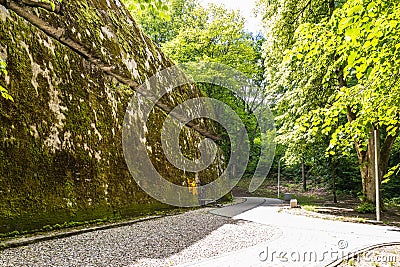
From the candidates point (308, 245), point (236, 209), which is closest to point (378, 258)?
point (308, 245)

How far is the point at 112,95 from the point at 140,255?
539 centimetres

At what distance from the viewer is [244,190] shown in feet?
97.5

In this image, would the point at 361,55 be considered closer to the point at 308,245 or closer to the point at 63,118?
the point at 308,245

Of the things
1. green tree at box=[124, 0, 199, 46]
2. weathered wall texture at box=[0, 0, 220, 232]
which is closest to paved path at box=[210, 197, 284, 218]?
weathered wall texture at box=[0, 0, 220, 232]

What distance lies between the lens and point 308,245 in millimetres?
5828

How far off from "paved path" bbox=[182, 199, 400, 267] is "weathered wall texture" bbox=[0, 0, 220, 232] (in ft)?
10.5

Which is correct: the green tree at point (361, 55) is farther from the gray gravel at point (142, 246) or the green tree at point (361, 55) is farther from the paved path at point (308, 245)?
the gray gravel at point (142, 246)

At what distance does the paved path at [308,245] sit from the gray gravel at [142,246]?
34cm

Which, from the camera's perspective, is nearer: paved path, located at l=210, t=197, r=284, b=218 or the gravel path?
the gravel path

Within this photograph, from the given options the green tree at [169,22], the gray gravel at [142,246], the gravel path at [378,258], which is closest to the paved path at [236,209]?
the gray gravel at [142,246]

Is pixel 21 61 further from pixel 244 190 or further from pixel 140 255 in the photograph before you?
pixel 244 190

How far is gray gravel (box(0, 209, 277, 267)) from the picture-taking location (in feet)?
14.0

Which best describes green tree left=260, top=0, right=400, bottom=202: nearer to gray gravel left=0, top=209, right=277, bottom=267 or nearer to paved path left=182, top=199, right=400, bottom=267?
paved path left=182, top=199, right=400, bottom=267

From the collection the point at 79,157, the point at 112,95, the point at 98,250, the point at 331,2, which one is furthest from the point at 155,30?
the point at 98,250
